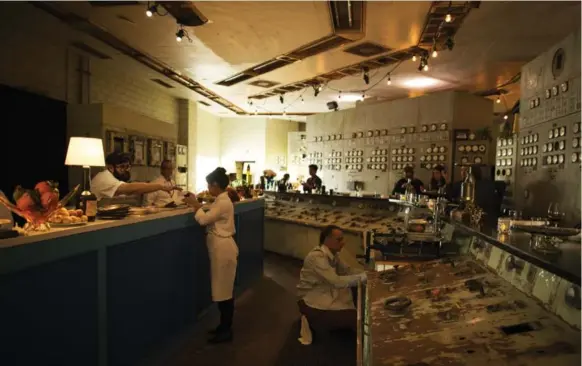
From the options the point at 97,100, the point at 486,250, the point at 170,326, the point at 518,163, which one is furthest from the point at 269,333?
the point at 97,100

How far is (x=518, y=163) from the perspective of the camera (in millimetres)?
5688

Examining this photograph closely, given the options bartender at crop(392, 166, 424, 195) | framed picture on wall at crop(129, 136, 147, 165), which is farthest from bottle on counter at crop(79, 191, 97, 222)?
bartender at crop(392, 166, 424, 195)

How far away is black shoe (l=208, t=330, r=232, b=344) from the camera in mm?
3846

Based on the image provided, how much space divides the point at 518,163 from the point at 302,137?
7.93 metres

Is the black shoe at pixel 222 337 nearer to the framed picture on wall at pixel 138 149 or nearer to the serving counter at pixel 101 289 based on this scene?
the serving counter at pixel 101 289

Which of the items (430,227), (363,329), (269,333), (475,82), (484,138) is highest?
(475,82)

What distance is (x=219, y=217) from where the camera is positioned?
3.92 m

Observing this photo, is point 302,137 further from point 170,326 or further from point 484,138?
point 170,326

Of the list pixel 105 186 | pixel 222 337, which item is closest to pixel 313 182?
pixel 222 337

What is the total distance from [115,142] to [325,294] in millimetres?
4185

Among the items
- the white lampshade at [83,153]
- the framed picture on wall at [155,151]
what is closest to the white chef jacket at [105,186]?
the white lampshade at [83,153]

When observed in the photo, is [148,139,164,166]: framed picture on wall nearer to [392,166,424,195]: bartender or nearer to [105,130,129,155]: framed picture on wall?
[105,130,129,155]: framed picture on wall

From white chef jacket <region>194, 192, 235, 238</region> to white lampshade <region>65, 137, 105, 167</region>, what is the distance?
1009 millimetres

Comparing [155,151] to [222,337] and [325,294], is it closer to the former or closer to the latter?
[222,337]
